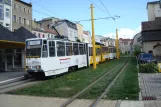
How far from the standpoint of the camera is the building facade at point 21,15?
5010 centimetres

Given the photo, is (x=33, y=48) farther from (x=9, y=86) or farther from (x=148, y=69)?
(x=148, y=69)

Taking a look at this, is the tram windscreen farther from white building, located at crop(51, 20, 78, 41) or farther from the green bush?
A: white building, located at crop(51, 20, 78, 41)

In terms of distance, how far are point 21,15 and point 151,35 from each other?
1188 inches

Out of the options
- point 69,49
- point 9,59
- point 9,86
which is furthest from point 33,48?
point 9,59

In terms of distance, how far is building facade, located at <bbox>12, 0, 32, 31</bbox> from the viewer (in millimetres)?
50100

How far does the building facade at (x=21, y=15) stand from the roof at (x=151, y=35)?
2675cm

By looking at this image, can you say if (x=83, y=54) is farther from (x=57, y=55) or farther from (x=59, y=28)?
(x=59, y=28)

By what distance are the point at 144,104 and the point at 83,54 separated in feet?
60.4

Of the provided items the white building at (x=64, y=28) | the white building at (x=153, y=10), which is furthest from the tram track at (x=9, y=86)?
the white building at (x=153, y=10)

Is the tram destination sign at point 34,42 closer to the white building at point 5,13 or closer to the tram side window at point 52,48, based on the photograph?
the tram side window at point 52,48

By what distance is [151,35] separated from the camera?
57.4 m

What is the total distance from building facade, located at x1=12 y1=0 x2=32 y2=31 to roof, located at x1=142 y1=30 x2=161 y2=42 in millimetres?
26749

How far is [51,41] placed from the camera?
60.4ft

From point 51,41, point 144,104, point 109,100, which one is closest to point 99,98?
point 109,100
